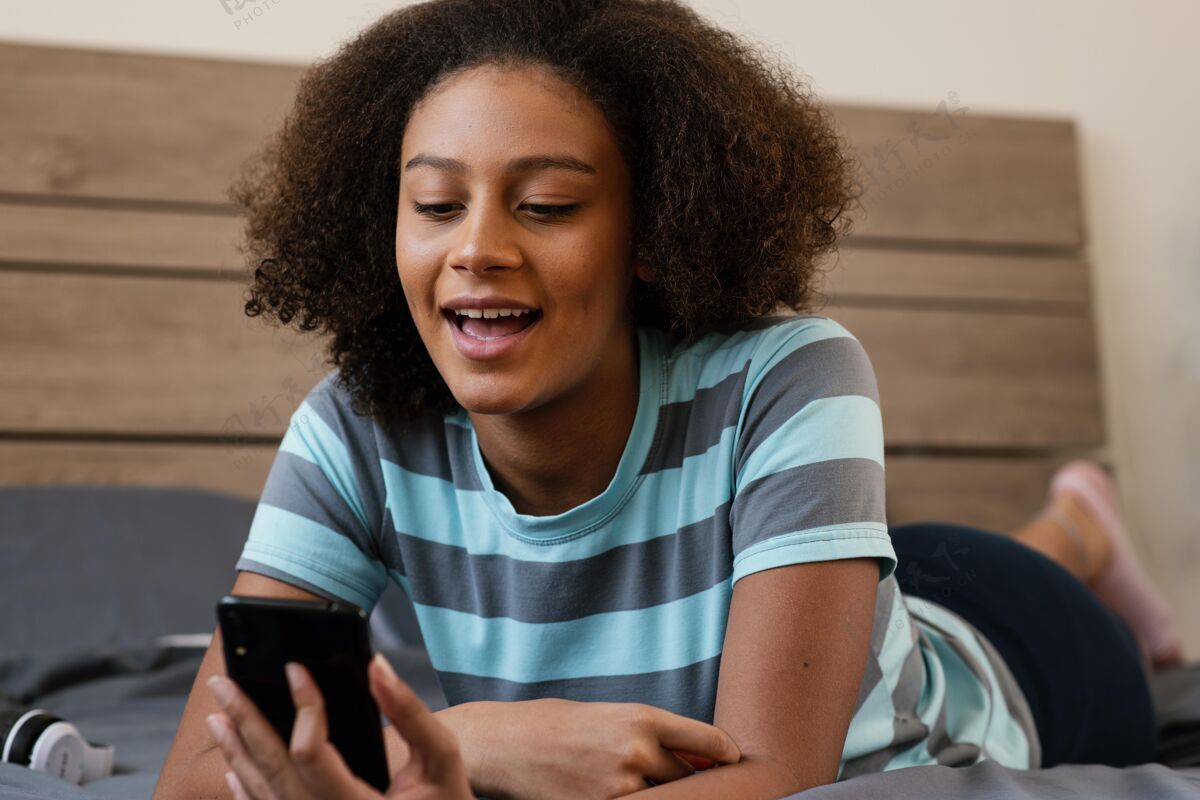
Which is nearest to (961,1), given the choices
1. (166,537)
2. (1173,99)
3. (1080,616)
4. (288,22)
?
(1173,99)

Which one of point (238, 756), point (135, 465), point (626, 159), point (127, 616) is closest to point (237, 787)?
point (238, 756)

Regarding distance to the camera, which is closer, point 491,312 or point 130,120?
point 491,312

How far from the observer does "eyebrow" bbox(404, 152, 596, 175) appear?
0.96 meters

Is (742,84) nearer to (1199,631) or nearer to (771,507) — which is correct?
(771,507)

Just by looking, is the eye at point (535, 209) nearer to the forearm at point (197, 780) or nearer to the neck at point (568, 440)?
the neck at point (568, 440)

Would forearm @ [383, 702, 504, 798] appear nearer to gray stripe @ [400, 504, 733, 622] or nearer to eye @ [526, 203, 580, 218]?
gray stripe @ [400, 504, 733, 622]

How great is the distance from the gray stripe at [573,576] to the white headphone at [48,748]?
349mm

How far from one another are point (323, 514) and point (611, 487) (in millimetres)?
253

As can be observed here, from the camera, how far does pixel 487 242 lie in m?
0.94

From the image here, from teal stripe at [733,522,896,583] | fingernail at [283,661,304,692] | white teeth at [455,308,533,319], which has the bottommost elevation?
fingernail at [283,661,304,692]

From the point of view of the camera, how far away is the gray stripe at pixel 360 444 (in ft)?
3.64

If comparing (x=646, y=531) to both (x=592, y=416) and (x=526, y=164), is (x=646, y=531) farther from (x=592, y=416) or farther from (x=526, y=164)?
(x=526, y=164)

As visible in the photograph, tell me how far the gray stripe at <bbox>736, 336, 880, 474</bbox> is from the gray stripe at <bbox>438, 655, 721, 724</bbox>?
0.17 m

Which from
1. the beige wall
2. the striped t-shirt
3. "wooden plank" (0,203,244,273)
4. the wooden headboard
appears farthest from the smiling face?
the beige wall
